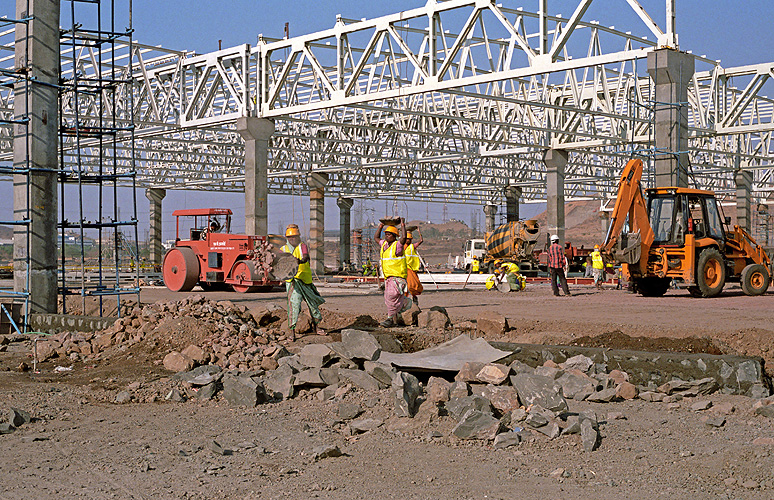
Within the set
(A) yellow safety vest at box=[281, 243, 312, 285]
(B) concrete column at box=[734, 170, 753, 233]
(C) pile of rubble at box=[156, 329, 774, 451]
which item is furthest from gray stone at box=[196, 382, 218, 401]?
(B) concrete column at box=[734, 170, 753, 233]

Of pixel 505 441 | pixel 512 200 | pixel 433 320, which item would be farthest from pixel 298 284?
pixel 512 200

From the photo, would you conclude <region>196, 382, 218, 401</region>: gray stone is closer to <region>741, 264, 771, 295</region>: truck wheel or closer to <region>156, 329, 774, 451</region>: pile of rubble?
<region>156, 329, 774, 451</region>: pile of rubble

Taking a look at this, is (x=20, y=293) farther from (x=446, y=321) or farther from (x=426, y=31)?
(x=426, y=31)

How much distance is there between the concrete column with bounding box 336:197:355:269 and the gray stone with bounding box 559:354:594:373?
49464 millimetres

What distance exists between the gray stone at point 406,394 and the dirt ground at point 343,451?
0.41ft

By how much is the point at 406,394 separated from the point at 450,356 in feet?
7.98

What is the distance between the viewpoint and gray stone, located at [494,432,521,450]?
269 inches

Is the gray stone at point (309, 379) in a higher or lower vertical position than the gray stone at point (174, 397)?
higher

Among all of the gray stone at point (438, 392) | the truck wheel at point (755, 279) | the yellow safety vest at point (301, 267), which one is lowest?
the gray stone at point (438, 392)

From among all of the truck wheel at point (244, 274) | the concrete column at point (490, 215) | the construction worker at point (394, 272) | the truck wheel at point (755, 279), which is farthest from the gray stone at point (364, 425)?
the concrete column at point (490, 215)

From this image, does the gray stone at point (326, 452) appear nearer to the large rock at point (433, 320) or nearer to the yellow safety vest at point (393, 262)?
the yellow safety vest at point (393, 262)

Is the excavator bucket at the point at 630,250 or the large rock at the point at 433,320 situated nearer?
the large rock at the point at 433,320

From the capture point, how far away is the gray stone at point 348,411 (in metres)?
8.05

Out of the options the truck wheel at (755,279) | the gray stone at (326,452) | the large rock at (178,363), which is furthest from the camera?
the truck wheel at (755,279)
